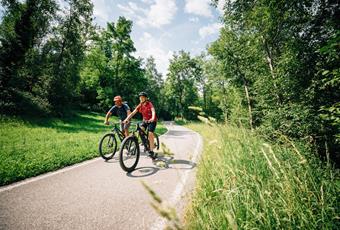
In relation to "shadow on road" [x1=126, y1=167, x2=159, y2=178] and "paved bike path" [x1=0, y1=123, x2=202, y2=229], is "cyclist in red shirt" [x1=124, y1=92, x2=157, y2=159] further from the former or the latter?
"paved bike path" [x1=0, y1=123, x2=202, y2=229]

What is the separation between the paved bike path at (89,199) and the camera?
2.86 meters

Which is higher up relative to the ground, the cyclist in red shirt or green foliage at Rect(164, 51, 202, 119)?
green foliage at Rect(164, 51, 202, 119)

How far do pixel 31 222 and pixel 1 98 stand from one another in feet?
58.6

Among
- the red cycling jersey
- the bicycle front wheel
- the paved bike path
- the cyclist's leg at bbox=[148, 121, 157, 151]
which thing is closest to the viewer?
the paved bike path

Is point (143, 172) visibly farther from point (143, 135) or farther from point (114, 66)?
point (114, 66)

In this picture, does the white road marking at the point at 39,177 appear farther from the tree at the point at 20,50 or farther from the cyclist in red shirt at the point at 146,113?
the tree at the point at 20,50

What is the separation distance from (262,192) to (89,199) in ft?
9.96

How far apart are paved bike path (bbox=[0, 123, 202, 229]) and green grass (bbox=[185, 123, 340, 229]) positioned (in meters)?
0.51

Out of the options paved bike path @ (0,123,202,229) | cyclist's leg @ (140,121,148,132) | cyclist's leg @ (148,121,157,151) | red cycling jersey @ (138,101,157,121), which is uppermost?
red cycling jersey @ (138,101,157,121)

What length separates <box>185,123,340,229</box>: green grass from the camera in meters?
1.91

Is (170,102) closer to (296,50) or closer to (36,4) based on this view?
(36,4)

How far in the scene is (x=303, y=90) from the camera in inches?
340

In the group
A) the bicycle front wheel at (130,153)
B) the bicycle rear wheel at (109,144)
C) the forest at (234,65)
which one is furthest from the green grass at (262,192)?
the bicycle rear wheel at (109,144)

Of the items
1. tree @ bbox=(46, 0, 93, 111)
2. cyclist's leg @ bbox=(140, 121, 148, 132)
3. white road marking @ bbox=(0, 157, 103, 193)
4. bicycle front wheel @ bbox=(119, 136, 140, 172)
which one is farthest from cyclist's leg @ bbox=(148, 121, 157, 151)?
tree @ bbox=(46, 0, 93, 111)
